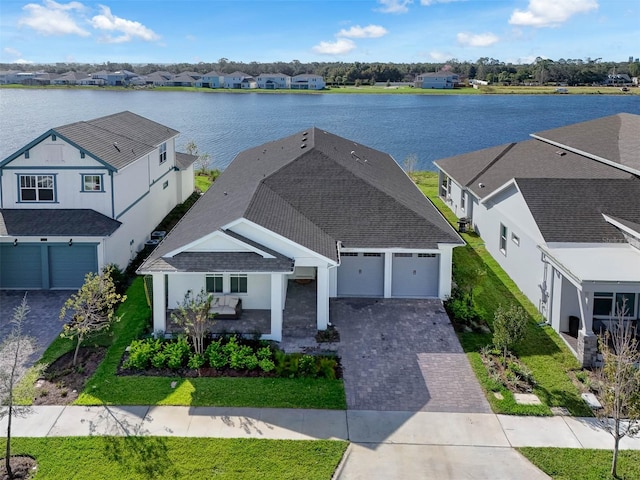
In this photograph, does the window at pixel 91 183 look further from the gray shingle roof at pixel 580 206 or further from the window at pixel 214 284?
the gray shingle roof at pixel 580 206

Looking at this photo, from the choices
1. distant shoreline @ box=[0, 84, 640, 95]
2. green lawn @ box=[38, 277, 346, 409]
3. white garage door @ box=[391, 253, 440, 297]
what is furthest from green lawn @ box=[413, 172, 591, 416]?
distant shoreline @ box=[0, 84, 640, 95]

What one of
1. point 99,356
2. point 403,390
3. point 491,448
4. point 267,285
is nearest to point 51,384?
point 99,356

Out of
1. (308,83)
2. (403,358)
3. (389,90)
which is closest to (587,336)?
(403,358)

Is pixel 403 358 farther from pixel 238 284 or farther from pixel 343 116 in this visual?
pixel 343 116

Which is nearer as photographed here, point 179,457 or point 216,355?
point 179,457

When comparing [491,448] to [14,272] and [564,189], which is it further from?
[14,272]
